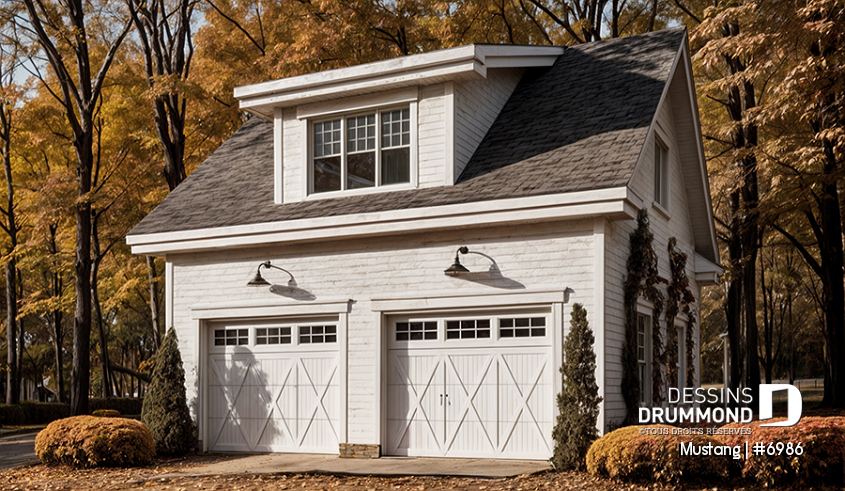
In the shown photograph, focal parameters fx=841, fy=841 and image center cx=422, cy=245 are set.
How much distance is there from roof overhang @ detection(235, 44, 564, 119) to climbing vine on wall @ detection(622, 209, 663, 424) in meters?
3.82

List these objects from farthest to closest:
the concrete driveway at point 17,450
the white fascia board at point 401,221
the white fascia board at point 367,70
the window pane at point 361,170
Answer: the concrete driveway at point 17,450 < the window pane at point 361,170 < the white fascia board at point 367,70 < the white fascia board at point 401,221

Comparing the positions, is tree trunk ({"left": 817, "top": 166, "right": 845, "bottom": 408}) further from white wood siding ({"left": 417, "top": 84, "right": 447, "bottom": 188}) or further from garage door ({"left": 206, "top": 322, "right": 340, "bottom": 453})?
garage door ({"left": 206, "top": 322, "right": 340, "bottom": 453})

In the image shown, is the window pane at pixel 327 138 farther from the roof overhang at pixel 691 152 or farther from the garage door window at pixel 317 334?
the roof overhang at pixel 691 152

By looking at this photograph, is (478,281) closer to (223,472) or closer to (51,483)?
(223,472)

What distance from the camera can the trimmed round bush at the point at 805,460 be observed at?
955 cm

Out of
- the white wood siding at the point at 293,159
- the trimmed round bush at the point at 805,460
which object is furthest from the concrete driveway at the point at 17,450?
the trimmed round bush at the point at 805,460

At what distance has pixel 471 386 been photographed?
13516mm

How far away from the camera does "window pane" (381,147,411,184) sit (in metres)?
14.8

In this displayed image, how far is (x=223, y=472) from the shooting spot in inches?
507

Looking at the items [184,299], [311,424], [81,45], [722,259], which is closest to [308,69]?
[81,45]

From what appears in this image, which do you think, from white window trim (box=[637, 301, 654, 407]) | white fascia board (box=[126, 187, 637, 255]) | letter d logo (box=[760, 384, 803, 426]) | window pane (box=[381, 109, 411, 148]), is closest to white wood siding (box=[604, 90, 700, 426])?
white fascia board (box=[126, 187, 637, 255])

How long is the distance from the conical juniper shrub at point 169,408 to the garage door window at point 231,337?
2.53 feet

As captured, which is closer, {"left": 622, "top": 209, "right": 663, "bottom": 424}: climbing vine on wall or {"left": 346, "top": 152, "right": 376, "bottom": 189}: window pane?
{"left": 622, "top": 209, "right": 663, "bottom": 424}: climbing vine on wall

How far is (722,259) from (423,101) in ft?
61.2
